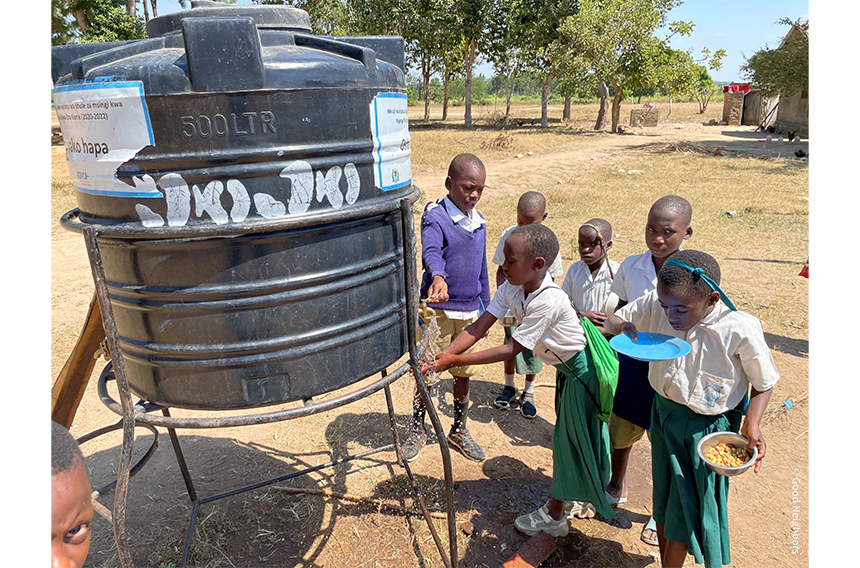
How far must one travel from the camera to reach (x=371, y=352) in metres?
1.76

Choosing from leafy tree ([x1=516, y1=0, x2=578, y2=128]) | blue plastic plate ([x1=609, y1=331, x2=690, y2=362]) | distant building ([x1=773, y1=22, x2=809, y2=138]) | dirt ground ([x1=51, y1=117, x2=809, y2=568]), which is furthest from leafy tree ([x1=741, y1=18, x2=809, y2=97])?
blue plastic plate ([x1=609, y1=331, x2=690, y2=362])

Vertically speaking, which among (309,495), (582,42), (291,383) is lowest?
(309,495)

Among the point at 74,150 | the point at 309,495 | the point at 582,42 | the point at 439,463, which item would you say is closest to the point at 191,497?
the point at 309,495

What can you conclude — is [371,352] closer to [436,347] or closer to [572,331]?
[572,331]

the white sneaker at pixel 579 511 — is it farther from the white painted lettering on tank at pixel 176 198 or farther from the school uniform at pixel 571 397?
the white painted lettering on tank at pixel 176 198

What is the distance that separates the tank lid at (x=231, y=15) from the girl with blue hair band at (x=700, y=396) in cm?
158

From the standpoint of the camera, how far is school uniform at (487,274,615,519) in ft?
7.79

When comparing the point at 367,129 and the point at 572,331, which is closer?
the point at 367,129

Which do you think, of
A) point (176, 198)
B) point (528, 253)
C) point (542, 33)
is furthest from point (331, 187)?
point (542, 33)

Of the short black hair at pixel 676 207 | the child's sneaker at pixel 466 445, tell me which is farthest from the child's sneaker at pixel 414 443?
the short black hair at pixel 676 207

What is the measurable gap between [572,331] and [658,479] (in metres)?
0.70

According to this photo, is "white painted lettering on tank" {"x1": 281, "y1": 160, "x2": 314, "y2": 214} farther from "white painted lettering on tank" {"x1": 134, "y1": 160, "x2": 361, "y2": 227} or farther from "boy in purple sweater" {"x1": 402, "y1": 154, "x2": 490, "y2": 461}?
"boy in purple sweater" {"x1": 402, "y1": 154, "x2": 490, "y2": 461}

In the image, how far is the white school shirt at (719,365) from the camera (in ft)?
6.49

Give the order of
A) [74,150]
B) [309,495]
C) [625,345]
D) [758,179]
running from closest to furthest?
[74,150] → [625,345] → [309,495] → [758,179]
